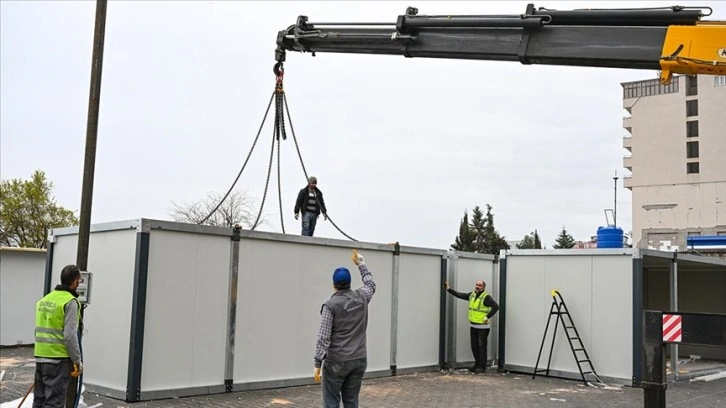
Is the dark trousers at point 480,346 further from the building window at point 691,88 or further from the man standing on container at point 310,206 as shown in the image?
the building window at point 691,88

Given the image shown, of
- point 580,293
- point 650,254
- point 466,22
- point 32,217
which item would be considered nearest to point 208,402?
point 466,22

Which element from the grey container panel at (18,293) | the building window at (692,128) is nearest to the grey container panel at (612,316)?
the grey container panel at (18,293)

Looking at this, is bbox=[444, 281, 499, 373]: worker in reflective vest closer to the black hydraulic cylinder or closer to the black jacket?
the black jacket

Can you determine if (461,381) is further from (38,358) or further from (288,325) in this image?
(38,358)

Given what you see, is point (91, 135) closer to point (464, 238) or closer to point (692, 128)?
point (692, 128)

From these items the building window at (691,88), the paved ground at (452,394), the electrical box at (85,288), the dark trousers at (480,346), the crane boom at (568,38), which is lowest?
the paved ground at (452,394)

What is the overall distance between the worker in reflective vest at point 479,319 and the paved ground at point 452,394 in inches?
18.1

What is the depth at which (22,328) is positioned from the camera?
17672mm

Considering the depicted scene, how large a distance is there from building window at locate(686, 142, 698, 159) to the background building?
0.07 m

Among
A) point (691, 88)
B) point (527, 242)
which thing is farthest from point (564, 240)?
point (691, 88)

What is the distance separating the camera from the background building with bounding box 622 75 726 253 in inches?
2333

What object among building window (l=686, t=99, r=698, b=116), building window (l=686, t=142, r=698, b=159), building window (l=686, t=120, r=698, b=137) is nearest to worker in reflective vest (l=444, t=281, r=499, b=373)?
building window (l=686, t=142, r=698, b=159)

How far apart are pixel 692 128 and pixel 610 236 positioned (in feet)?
175

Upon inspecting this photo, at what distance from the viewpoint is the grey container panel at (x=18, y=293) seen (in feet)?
57.4
